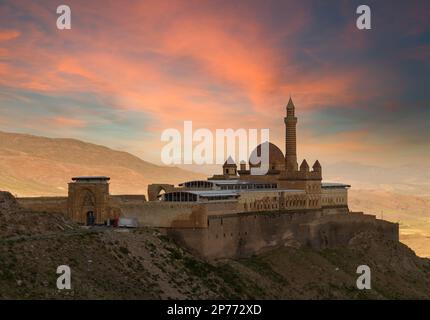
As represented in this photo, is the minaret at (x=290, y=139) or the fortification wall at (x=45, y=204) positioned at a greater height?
the minaret at (x=290, y=139)

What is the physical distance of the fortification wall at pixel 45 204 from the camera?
67.1 metres

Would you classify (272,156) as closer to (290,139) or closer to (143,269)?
(290,139)

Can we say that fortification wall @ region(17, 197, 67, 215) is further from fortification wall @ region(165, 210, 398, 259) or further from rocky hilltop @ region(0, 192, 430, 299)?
fortification wall @ region(165, 210, 398, 259)

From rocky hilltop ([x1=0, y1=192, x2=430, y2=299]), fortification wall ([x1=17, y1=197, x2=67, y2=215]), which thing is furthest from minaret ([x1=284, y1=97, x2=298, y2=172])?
fortification wall ([x1=17, y1=197, x2=67, y2=215])

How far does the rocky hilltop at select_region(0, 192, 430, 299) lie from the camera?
155 ft

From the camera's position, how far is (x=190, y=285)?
186 feet

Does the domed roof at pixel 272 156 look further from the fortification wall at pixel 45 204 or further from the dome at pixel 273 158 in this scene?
the fortification wall at pixel 45 204

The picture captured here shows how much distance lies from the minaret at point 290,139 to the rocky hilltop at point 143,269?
14.3m

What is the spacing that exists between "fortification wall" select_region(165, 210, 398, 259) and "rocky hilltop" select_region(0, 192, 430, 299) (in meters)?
1.49

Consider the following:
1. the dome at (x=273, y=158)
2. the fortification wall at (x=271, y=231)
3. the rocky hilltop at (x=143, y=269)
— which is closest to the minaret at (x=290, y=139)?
the dome at (x=273, y=158)
